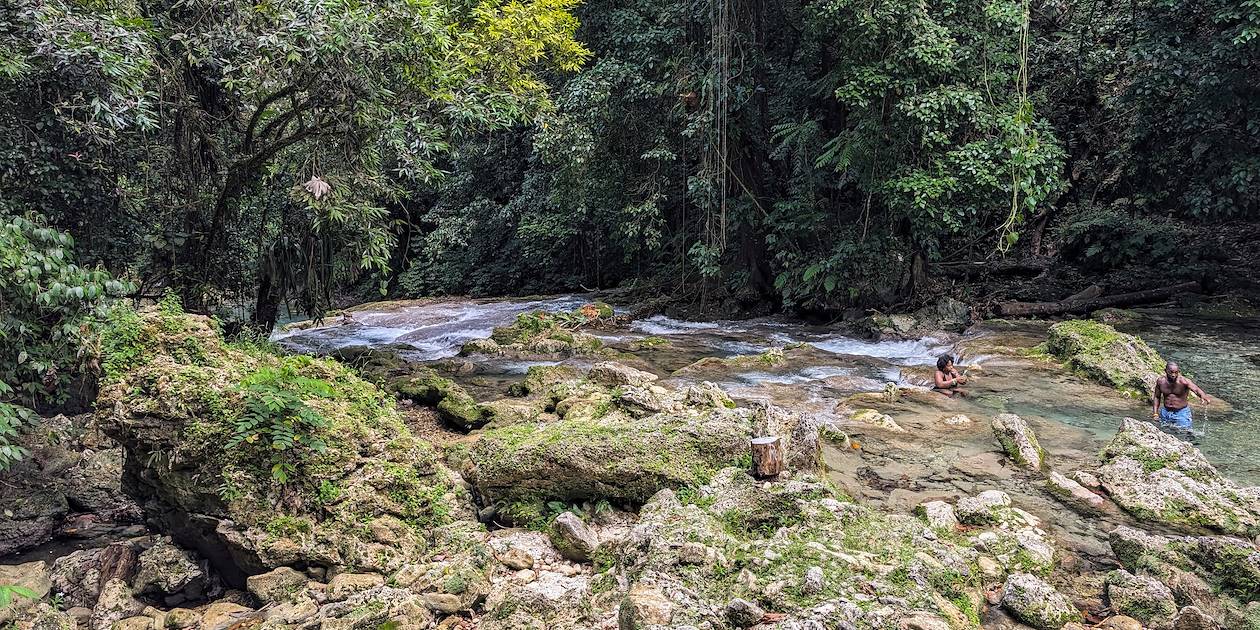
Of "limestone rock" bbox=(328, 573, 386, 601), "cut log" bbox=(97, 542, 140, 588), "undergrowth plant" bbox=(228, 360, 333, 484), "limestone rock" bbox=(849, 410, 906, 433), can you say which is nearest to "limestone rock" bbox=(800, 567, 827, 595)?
"limestone rock" bbox=(328, 573, 386, 601)

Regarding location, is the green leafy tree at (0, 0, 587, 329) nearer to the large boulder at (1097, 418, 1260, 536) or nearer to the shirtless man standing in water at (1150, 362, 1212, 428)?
the large boulder at (1097, 418, 1260, 536)

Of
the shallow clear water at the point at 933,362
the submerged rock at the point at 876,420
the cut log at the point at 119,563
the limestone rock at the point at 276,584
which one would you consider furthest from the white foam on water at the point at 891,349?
the cut log at the point at 119,563

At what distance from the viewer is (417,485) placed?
4684 millimetres

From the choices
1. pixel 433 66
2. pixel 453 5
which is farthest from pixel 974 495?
pixel 453 5

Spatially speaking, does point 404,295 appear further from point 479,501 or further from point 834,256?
point 479,501

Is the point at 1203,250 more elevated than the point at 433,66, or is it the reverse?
the point at 433,66

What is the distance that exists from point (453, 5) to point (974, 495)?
8.54 m

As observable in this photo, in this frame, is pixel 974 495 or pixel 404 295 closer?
pixel 974 495

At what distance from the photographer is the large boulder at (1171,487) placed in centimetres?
439

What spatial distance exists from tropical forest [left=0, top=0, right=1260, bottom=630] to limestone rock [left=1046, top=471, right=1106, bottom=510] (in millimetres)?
44

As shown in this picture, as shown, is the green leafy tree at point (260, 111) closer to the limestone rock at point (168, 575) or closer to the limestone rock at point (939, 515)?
the limestone rock at point (168, 575)

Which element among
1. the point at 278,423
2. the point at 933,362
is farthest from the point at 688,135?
the point at 278,423

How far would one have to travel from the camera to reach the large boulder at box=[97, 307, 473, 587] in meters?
4.23

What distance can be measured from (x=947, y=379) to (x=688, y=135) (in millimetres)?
7412
